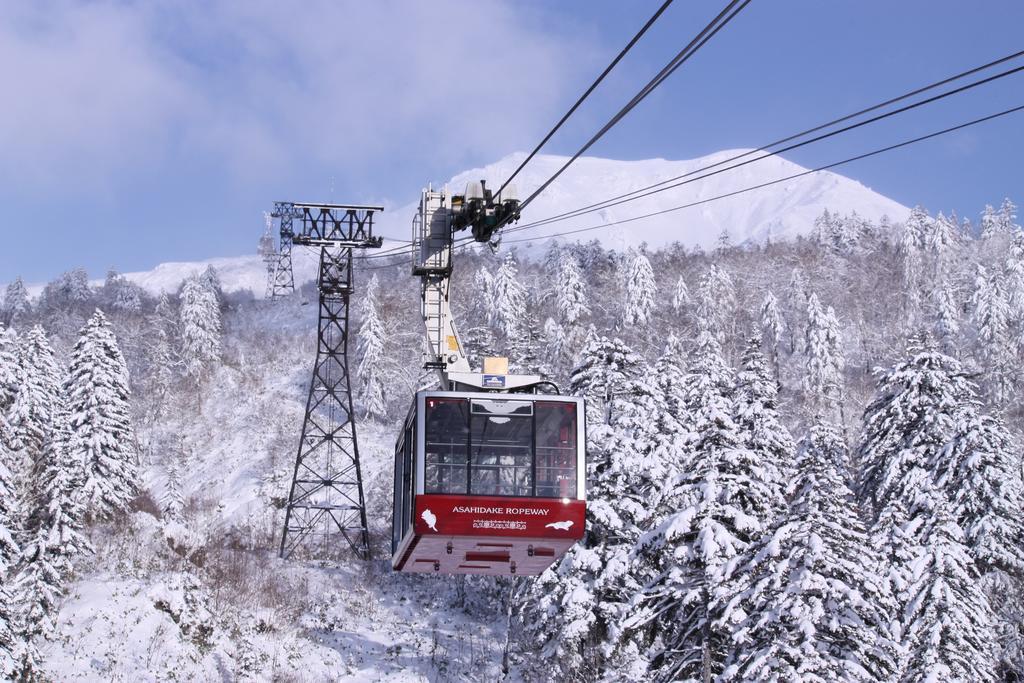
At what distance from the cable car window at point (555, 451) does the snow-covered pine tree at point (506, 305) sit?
83.3 meters

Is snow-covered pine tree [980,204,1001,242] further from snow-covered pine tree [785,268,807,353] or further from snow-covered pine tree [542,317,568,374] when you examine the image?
snow-covered pine tree [542,317,568,374]

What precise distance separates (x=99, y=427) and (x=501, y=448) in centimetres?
4478

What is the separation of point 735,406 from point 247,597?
2528cm

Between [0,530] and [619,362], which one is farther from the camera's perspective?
[619,362]

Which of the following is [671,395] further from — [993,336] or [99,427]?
[993,336]

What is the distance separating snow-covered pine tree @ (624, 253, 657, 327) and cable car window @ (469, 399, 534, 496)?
94.3 metres

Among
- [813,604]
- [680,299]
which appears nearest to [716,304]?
[680,299]

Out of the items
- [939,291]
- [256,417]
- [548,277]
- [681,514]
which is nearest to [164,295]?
[256,417]

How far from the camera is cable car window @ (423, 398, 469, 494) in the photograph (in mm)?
18641

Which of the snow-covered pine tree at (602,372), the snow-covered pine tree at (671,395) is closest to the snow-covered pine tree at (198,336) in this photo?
the snow-covered pine tree at (671,395)

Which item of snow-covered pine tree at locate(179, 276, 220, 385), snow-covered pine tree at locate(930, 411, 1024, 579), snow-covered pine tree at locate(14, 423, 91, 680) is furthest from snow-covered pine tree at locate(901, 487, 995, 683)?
snow-covered pine tree at locate(179, 276, 220, 385)

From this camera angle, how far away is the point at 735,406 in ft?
145

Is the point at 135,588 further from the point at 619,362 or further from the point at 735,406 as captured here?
the point at 735,406

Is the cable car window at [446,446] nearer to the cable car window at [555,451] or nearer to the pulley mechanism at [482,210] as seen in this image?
the cable car window at [555,451]
